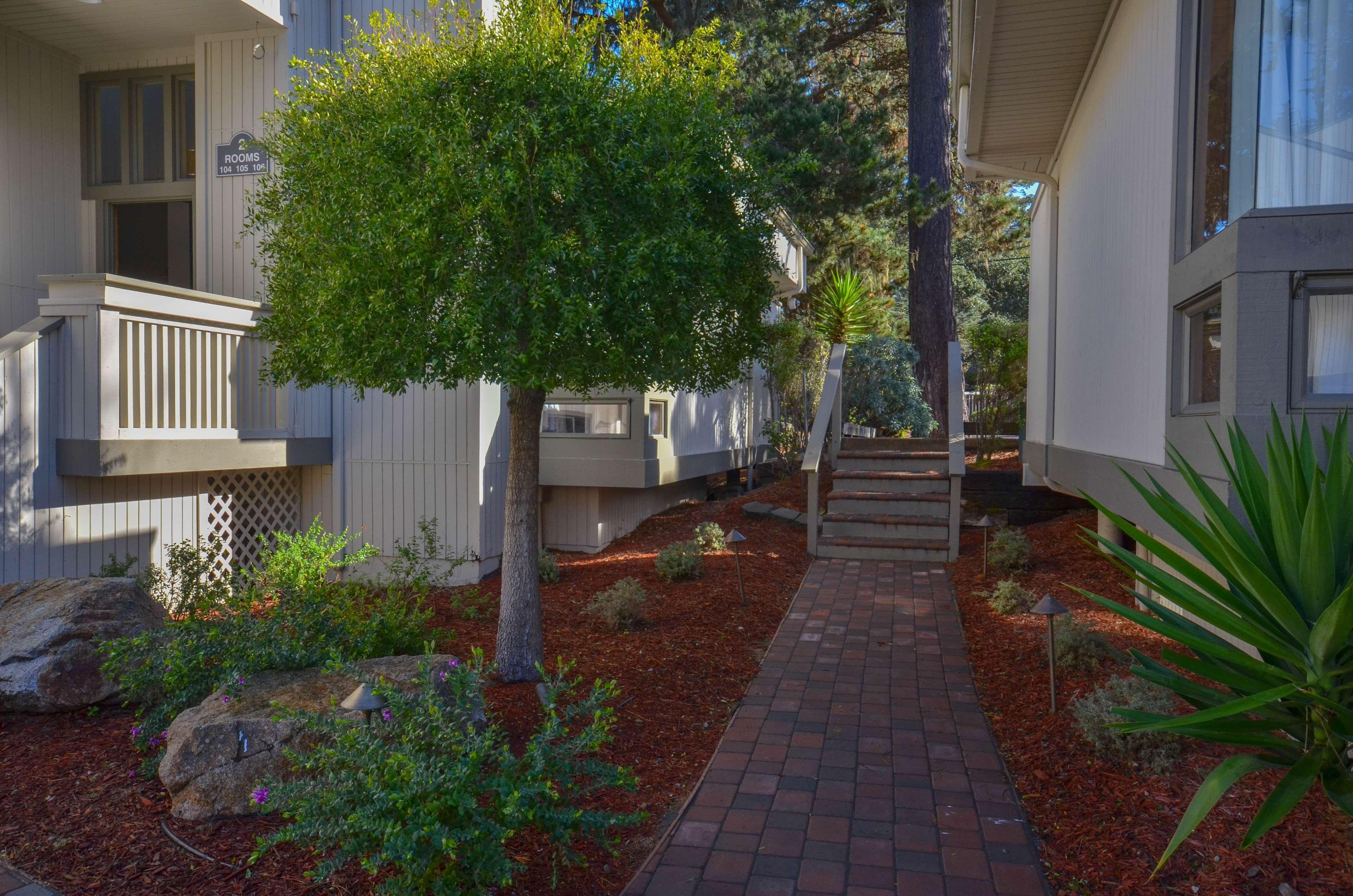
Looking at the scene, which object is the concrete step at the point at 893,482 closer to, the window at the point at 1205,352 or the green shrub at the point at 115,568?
the window at the point at 1205,352

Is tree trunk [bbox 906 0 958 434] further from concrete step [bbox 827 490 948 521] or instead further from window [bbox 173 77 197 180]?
window [bbox 173 77 197 180]

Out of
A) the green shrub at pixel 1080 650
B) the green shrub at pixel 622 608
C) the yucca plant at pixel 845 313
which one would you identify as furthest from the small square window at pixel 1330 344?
the yucca plant at pixel 845 313

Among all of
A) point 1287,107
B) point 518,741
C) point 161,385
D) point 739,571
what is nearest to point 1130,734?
point 1287,107

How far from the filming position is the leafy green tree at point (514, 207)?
4434mm

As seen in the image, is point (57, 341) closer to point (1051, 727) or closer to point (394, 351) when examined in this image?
point (394, 351)

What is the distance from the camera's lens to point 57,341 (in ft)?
21.2

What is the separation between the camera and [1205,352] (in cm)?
445

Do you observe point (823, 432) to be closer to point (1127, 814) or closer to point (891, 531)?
point (891, 531)

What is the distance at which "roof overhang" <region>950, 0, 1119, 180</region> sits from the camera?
6895 mm

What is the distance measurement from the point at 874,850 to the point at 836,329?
1083cm

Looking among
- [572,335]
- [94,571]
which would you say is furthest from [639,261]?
[94,571]

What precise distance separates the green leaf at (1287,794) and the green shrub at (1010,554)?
5678 millimetres

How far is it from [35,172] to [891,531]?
9.52 metres

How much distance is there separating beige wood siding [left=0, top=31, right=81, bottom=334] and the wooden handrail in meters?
8.00
